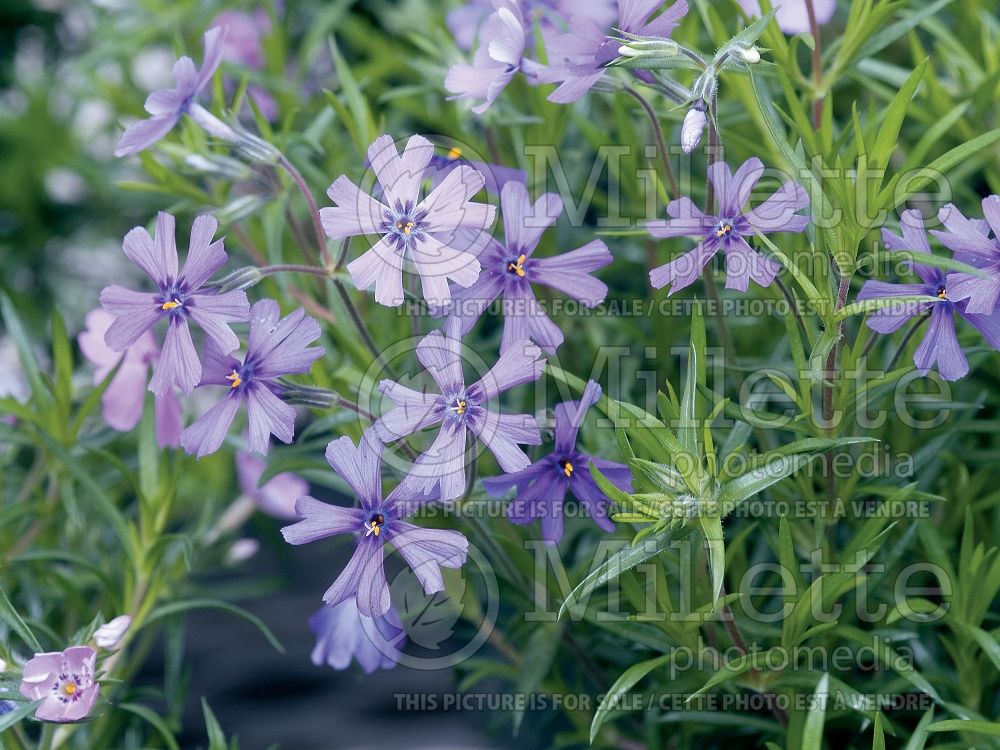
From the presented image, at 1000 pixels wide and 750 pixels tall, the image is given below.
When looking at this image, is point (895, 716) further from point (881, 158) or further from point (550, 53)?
point (550, 53)

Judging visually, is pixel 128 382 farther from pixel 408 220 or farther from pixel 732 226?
pixel 732 226

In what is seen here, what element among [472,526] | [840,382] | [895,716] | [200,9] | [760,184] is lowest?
[895,716]

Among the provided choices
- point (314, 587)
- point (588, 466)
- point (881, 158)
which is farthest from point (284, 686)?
point (881, 158)

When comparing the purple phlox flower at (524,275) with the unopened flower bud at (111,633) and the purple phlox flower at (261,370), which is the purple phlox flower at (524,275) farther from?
the unopened flower bud at (111,633)

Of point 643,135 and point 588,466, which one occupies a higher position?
point 643,135

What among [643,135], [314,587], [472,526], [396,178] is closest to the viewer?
[396,178]

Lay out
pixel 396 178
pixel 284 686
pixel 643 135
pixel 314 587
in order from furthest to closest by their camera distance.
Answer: pixel 314 587
pixel 284 686
pixel 643 135
pixel 396 178

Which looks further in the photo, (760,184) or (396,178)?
(760,184)

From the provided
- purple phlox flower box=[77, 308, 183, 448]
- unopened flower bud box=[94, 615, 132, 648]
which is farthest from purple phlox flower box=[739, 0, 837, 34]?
unopened flower bud box=[94, 615, 132, 648]
